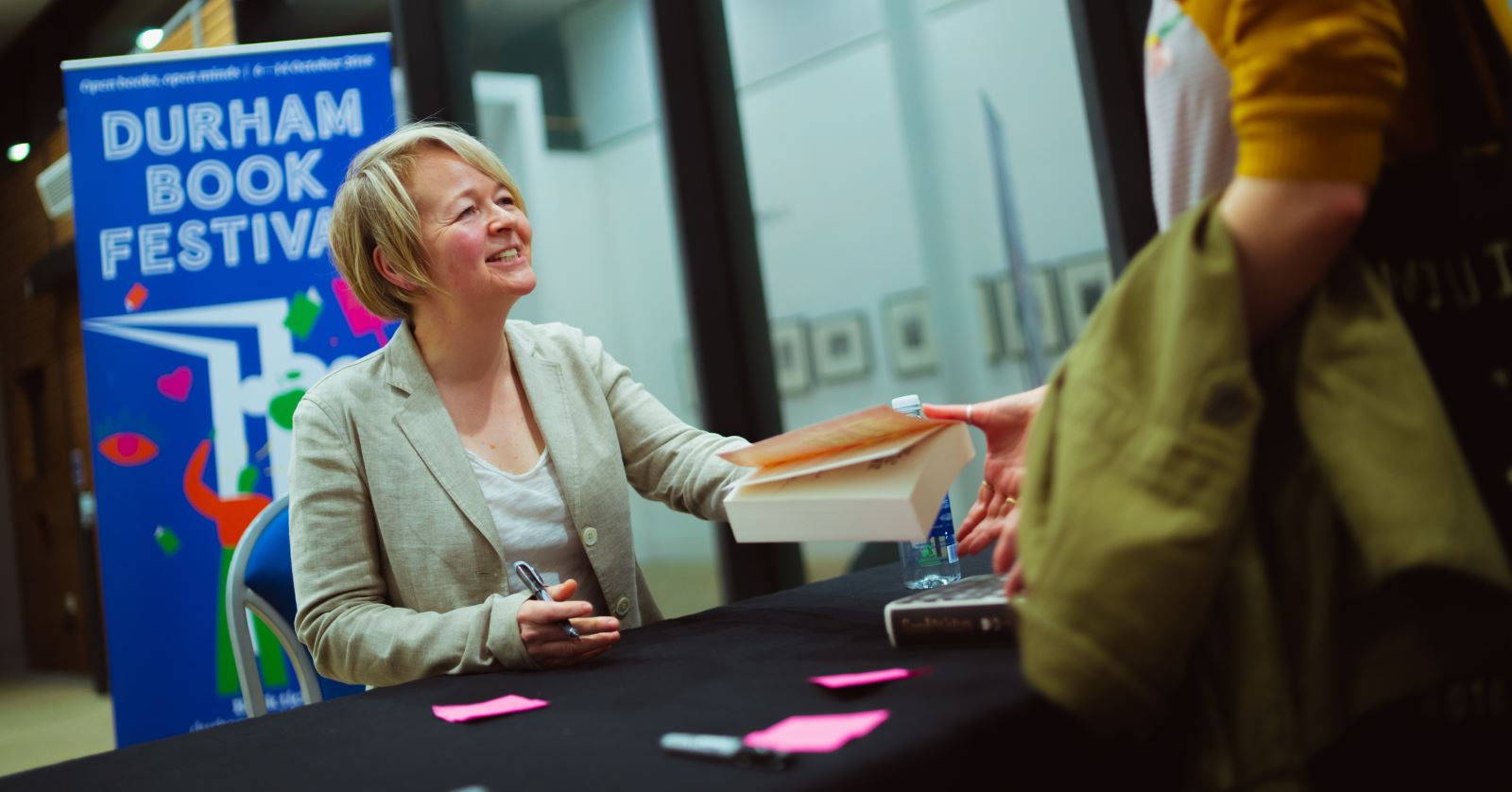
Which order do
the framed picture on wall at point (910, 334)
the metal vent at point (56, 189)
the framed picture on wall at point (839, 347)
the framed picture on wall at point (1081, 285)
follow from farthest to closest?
the metal vent at point (56, 189), the framed picture on wall at point (839, 347), the framed picture on wall at point (910, 334), the framed picture on wall at point (1081, 285)

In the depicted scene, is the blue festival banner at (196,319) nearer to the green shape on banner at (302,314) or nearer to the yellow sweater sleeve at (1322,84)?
the green shape on banner at (302,314)

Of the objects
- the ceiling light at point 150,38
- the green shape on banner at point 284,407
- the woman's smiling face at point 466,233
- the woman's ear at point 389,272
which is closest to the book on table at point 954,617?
the woman's smiling face at point 466,233

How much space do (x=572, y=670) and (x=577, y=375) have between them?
811 mm

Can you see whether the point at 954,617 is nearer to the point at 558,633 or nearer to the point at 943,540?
the point at 943,540

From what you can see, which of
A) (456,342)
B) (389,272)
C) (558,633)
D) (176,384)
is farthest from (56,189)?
(558,633)

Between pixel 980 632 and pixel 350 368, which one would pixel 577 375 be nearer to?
pixel 350 368

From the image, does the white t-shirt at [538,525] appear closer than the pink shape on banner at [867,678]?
No

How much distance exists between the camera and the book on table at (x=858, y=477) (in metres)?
1.18

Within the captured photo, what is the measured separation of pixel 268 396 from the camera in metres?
3.30

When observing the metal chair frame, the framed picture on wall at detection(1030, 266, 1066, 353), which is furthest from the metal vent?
the framed picture on wall at detection(1030, 266, 1066, 353)

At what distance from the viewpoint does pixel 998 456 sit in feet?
4.81

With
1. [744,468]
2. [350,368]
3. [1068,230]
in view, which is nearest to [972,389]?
[1068,230]

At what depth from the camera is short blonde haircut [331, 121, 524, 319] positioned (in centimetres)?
187

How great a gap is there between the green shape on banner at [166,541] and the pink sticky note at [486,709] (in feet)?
8.06
